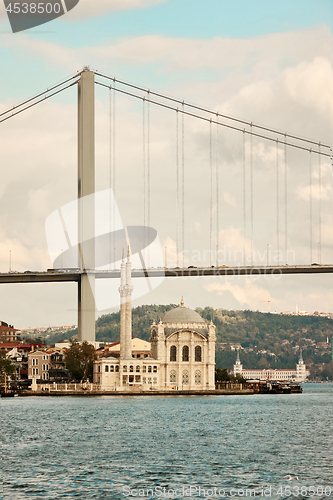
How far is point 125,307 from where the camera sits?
247 ft

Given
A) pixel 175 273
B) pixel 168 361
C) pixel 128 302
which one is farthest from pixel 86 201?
pixel 168 361

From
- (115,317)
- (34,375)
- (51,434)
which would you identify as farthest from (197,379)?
(115,317)

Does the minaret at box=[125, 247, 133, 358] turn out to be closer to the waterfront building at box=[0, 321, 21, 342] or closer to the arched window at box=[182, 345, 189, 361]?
the arched window at box=[182, 345, 189, 361]

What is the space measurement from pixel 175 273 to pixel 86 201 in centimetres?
903

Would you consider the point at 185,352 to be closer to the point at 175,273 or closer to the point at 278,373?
the point at 175,273

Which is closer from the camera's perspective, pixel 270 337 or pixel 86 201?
pixel 86 201

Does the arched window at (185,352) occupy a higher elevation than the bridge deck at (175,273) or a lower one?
lower

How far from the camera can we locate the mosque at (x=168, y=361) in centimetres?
7688

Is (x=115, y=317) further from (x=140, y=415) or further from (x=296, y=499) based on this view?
(x=296, y=499)


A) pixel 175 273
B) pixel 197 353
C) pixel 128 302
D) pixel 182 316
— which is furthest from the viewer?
pixel 182 316

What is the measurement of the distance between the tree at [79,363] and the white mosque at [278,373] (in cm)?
9414

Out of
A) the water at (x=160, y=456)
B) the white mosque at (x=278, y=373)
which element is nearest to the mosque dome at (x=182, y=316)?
the water at (x=160, y=456)

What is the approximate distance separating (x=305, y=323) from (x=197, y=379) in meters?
111

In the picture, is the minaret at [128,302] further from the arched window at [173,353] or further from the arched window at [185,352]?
the arched window at [185,352]
